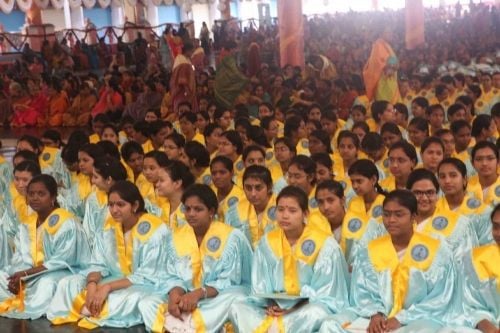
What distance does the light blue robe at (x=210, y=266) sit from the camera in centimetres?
587

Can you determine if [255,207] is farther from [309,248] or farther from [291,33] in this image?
[291,33]

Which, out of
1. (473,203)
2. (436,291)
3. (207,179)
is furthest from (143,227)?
(473,203)

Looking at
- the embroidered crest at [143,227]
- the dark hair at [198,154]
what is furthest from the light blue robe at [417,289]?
the dark hair at [198,154]

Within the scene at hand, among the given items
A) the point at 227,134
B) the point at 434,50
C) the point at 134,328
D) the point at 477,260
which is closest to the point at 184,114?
the point at 227,134

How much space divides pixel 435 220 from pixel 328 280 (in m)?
0.89

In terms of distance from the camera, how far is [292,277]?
555cm

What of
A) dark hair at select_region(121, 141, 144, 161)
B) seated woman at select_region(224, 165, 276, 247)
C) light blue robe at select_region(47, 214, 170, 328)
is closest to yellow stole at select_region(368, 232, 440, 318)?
seated woman at select_region(224, 165, 276, 247)

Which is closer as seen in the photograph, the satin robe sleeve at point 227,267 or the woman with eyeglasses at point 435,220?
the woman with eyeglasses at point 435,220

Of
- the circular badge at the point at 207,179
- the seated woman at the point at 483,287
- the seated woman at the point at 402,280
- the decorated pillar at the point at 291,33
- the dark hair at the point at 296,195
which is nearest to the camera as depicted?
the seated woman at the point at 483,287

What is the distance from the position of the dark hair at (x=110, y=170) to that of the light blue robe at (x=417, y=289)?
2899 millimetres

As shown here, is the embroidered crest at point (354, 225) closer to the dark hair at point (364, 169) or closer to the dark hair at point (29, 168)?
the dark hair at point (364, 169)

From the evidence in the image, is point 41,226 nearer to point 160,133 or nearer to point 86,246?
point 86,246

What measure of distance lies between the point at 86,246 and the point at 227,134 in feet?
8.24

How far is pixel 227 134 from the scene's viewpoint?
8.77 meters
